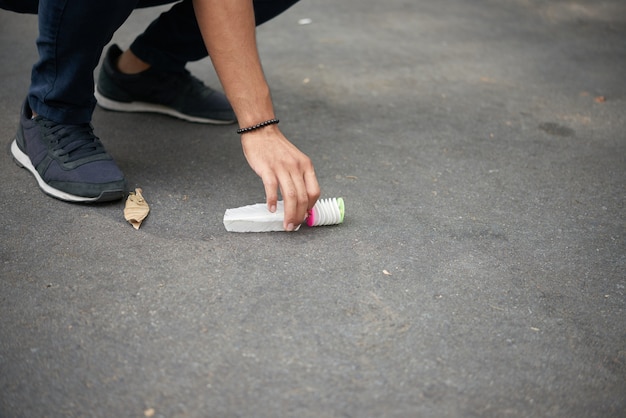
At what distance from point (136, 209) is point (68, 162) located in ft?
0.77

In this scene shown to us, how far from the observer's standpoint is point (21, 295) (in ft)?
4.64

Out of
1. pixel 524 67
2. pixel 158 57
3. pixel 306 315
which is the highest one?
pixel 158 57

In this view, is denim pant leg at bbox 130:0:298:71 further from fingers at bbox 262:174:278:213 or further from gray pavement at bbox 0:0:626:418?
fingers at bbox 262:174:278:213

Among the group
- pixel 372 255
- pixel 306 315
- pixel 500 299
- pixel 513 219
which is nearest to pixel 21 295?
pixel 306 315

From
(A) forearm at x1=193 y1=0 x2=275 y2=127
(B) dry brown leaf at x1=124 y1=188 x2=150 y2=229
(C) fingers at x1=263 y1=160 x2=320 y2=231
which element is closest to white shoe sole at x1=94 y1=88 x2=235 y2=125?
(B) dry brown leaf at x1=124 y1=188 x2=150 y2=229

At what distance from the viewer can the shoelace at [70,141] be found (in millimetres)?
1781

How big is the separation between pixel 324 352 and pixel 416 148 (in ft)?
3.53

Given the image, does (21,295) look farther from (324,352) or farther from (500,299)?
(500,299)

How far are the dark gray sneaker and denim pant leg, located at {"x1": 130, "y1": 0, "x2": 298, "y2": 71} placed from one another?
0.19ft

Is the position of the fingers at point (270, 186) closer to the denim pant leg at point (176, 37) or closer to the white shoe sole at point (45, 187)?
the white shoe sole at point (45, 187)

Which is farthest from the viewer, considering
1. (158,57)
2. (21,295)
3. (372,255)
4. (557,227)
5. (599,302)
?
(158,57)

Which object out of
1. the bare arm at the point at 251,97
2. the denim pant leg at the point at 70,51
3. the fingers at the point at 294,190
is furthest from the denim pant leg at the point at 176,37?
the fingers at the point at 294,190

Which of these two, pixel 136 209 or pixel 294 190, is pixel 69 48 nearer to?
pixel 136 209

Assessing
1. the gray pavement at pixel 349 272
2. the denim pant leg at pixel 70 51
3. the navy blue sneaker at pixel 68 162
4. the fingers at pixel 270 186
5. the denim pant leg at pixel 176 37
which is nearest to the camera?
the gray pavement at pixel 349 272
